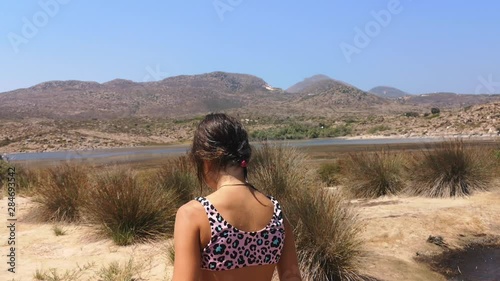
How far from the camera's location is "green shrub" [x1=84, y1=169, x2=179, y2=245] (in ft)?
23.0

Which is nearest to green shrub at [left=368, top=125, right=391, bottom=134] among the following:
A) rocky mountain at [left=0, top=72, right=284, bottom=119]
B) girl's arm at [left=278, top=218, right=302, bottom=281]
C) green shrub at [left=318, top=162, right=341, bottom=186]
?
green shrub at [left=318, top=162, right=341, bottom=186]

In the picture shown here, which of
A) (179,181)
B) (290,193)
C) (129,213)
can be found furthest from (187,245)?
(179,181)

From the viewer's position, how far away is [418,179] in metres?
11.2

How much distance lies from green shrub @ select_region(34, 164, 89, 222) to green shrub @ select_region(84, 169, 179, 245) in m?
1.49

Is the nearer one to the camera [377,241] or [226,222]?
[226,222]

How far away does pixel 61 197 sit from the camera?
29.4 ft

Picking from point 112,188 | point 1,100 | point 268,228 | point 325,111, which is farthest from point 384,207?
point 1,100

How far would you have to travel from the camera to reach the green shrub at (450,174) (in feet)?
35.5

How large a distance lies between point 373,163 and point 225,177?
995cm

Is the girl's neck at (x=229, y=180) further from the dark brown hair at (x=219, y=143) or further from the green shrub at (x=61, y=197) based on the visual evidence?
the green shrub at (x=61, y=197)

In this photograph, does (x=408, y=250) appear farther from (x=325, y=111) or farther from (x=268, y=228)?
(x=325, y=111)

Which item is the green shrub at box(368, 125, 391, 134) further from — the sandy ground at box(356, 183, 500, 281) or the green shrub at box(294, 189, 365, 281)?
the green shrub at box(294, 189, 365, 281)

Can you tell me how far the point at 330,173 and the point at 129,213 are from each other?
891 centimetres

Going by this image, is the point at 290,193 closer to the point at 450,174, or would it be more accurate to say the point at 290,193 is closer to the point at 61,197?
the point at 61,197
